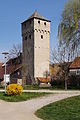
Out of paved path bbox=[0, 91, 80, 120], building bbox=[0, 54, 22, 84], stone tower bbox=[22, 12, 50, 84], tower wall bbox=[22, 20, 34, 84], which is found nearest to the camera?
paved path bbox=[0, 91, 80, 120]

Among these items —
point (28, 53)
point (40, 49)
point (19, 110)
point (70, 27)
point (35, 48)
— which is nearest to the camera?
point (19, 110)

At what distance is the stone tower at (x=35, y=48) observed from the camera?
178 ft

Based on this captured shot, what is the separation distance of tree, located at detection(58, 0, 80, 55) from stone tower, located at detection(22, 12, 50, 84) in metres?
24.7

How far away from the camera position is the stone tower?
178ft

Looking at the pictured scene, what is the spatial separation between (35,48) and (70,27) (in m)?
26.4

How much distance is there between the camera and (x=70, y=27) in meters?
28.4

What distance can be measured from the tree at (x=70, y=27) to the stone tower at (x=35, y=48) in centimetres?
2475

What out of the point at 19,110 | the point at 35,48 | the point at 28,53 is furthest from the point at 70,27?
the point at 28,53

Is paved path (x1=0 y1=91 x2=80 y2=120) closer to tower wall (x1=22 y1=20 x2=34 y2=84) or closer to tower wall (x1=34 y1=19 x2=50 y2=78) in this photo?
tower wall (x1=34 y1=19 x2=50 y2=78)

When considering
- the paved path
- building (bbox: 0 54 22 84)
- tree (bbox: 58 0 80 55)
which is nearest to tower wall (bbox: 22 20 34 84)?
building (bbox: 0 54 22 84)

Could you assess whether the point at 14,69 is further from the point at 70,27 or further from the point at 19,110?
the point at 19,110

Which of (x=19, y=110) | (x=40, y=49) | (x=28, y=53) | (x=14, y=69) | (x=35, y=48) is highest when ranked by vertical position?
(x=35, y=48)

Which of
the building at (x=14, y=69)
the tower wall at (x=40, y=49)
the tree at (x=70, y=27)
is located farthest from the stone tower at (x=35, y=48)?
the tree at (x=70, y=27)

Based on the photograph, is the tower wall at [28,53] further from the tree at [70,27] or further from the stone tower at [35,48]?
the tree at [70,27]
